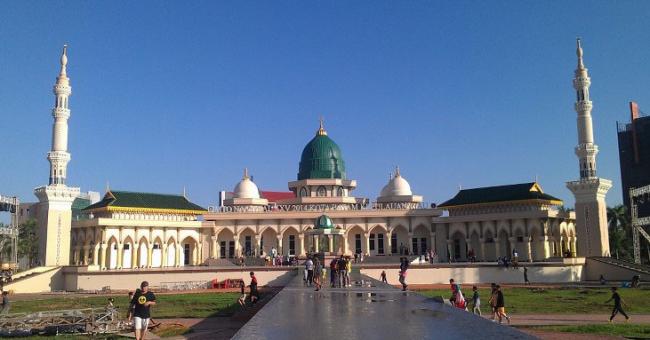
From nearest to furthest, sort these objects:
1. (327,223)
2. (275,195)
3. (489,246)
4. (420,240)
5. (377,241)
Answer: (327,223), (489,246), (420,240), (377,241), (275,195)

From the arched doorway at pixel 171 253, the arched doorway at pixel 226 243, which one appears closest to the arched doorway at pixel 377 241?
the arched doorway at pixel 226 243

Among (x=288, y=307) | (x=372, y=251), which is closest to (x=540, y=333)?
(x=288, y=307)

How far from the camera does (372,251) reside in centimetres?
5181

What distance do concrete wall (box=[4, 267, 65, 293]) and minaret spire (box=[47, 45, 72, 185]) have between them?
22.8ft

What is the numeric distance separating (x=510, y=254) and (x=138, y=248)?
96.3 ft

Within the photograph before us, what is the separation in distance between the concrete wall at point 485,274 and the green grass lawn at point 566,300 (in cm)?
635

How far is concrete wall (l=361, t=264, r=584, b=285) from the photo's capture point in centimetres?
3853

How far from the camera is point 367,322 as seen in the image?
33.9 ft

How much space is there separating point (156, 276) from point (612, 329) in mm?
29034

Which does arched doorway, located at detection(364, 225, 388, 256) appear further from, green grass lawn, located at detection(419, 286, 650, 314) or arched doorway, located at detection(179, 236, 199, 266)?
green grass lawn, located at detection(419, 286, 650, 314)

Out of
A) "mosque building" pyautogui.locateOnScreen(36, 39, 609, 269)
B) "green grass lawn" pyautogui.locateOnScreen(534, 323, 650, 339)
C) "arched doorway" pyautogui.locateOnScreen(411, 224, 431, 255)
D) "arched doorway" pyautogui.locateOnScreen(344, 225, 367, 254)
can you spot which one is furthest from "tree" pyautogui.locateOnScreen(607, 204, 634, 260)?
"green grass lawn" pyautogui.locateOnScreen(534, 323, 650, 339)

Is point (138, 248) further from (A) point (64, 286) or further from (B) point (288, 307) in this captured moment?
(B) point (288, 307)

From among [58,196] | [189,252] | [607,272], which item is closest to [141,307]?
[58,196]

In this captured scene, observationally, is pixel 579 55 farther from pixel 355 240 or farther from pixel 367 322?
pixel 367 322
